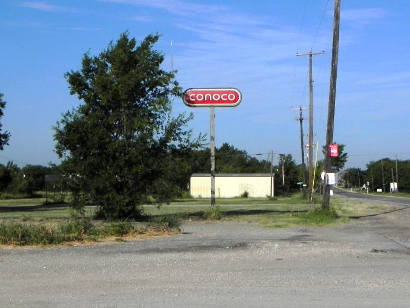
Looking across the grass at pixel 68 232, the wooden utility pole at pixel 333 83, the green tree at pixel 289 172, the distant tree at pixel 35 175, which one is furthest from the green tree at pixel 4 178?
the grass at pixel 68 232

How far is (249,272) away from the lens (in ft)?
32.4

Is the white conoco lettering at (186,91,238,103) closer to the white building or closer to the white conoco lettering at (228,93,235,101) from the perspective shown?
the white conoco lettering at (228,93,235,101)

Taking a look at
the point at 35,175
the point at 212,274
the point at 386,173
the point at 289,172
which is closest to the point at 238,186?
the point at 289,172

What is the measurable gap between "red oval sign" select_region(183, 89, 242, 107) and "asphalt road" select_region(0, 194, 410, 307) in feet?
43.2

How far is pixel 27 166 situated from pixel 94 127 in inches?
4470

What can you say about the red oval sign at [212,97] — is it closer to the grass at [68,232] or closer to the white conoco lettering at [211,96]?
the white conoco lettering at [211,96]

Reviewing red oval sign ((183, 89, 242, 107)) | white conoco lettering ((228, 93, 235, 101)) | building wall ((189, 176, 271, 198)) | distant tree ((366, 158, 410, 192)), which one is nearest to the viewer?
red oval sign ((183, 89, 242, 107))

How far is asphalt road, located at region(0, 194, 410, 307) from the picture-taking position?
7730 millimetres

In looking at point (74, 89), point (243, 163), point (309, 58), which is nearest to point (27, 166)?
point (243, 163)

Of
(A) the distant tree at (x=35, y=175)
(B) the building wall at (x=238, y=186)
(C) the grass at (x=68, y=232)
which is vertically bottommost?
(C) the grass at (x=68, y=232)

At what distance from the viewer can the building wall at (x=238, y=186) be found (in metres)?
81.2

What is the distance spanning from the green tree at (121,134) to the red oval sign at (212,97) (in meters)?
4.34

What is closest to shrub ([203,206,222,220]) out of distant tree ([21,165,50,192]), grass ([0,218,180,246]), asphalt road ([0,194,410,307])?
grass ([0,218,180,246])

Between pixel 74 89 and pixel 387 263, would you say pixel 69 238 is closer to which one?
pixel 387 263
